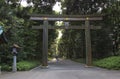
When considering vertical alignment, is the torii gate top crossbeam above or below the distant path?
above

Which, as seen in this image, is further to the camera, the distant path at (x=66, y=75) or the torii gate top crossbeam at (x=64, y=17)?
the torii gate top crossbeam at (x=64, y=17)

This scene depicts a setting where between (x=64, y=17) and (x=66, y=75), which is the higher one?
(x=64, y=17)

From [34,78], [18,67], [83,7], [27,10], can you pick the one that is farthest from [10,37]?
[83,7]

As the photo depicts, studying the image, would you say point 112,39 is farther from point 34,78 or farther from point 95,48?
point 34,78

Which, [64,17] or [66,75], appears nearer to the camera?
[66,75]

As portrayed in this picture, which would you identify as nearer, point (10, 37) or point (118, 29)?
point (10, 37)

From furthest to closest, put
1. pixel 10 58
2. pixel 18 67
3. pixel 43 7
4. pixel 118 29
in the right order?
pixel 43 7 < pixel 118 29 < pixel 10 58 < pixel 18 67

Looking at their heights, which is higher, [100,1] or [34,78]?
[100,1]

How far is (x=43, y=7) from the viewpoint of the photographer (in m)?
41.5

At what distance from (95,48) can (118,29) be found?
14.6 feet

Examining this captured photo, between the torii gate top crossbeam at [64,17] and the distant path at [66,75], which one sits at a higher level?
the torii gate top crossbeam at [64,17]

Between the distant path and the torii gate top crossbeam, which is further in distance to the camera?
the torii gate top crossbeam

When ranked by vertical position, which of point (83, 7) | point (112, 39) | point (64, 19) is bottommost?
point (112, 39)

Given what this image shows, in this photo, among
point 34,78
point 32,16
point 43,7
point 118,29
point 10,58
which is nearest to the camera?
point 34,78
